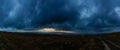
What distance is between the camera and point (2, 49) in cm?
4184

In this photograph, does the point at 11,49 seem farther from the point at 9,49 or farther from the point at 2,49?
the point at 2,49

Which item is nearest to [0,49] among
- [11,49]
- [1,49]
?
[1,49]

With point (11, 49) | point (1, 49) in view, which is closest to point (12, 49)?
point (11, 49)

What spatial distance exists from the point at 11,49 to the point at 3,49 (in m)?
3.58

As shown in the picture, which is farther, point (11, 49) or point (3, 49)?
point (11, 49)

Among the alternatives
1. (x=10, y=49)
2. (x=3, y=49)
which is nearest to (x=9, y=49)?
(x=10, y=49)

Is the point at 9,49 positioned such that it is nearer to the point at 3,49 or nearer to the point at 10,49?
the point at 10,49

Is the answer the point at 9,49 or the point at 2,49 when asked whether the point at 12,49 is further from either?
the point at 2,49

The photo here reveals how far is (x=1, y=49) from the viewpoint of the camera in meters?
42.7

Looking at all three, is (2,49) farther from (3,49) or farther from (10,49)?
(10,49)

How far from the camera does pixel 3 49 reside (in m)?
42.1

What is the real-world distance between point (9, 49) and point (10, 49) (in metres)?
0.18

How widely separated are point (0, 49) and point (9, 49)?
2.72 m

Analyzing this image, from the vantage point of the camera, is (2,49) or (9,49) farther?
(9,49)
